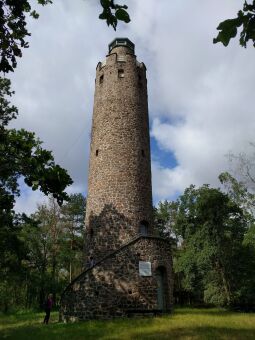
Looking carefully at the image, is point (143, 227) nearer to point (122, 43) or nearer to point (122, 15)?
point (122, 43)

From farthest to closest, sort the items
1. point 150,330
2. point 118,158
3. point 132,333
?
point 118,158
point 150,330
point 132,333

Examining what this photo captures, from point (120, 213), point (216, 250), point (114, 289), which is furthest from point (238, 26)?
point (216, 250)

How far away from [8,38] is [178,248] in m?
33.1

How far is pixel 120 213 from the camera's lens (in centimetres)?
1780

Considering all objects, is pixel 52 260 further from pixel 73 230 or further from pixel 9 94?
pixel 9 94

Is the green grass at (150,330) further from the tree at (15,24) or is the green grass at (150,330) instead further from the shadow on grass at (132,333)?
the tree at (15,24)

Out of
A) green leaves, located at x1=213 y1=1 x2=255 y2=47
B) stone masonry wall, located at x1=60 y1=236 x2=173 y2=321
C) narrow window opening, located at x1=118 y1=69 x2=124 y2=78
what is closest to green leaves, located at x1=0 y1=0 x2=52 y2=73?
green leaves, located at x1=213 y1=1 x2=255 y2=47

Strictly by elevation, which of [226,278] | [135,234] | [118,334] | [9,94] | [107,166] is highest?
[9,94]

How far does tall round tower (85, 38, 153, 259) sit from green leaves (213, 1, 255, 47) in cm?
1540

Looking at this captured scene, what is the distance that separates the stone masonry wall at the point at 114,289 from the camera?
1450 centimetres

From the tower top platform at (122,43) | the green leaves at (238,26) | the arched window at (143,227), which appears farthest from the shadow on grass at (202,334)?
the tower top platform at (122,43)

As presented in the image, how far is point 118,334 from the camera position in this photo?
10633 mm

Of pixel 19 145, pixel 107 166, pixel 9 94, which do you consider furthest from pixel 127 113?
pixel 19 145

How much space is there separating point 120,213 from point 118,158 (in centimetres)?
307
